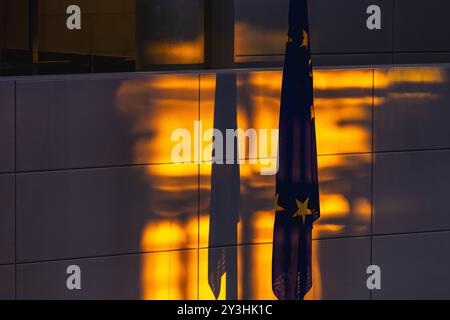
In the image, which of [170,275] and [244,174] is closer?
[170,275]

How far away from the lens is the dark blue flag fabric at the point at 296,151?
34.2 feet

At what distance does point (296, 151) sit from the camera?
10.6 m

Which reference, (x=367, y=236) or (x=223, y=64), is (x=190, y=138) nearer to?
(x=223, y=64)

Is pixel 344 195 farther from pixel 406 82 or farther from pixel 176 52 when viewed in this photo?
pixel 176 52

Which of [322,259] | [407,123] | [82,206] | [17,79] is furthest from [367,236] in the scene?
[17,79]

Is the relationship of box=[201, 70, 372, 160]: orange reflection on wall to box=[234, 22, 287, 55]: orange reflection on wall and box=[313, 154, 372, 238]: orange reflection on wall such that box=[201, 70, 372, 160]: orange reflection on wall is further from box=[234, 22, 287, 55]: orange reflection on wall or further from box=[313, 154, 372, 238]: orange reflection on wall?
box=[234, 22, 287, 55]: orange reflection on wall

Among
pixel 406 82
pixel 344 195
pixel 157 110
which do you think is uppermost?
pixel 406 82

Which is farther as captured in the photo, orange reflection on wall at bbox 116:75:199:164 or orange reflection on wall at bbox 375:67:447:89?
orange reflection on wall at bbox 375:67:447:89

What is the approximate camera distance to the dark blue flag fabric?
34.2ft

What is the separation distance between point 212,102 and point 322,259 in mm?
2388

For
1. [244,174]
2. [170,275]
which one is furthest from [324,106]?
[170,275]

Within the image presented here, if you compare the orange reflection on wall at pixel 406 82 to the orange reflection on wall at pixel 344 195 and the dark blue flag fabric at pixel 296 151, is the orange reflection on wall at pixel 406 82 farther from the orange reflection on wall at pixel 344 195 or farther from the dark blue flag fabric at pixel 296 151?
the dark blue flag fabric at pixel 296 151

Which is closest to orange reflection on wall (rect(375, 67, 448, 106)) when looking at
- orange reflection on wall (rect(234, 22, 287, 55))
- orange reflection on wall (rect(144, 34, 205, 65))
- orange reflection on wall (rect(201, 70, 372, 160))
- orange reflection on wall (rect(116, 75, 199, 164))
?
orange reflection on wall (rect(201, 70, 372, 160))

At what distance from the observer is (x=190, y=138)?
1239 cm
